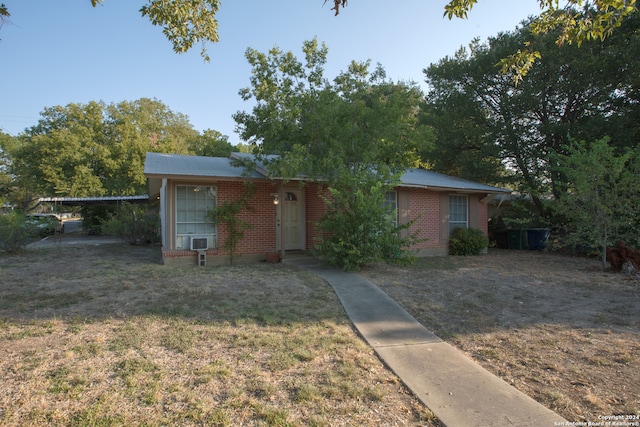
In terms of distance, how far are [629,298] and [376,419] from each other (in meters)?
6.23

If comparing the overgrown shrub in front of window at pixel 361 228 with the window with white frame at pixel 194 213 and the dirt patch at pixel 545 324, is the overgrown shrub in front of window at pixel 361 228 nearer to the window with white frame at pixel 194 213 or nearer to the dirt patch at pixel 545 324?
the dirt patch at pixel 545 324

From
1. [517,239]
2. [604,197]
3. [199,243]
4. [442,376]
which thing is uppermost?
[604,197]

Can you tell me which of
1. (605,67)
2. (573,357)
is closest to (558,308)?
(573,357)

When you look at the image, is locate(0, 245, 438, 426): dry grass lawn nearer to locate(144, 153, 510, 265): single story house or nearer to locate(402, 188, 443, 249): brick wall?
locate(144, 153, 510, 265): single story house

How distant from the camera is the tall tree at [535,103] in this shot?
13.0m

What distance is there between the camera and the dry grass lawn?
274 cm

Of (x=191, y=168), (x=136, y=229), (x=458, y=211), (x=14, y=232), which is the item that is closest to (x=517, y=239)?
(x=458, y=211)

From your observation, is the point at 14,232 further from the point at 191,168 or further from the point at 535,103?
the point at 535,103

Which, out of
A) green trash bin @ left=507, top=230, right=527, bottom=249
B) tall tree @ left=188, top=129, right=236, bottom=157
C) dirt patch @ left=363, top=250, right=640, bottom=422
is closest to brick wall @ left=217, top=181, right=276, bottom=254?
dirt patch @ left=363, top=250, right=640, bottom=422

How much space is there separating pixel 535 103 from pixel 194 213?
526 inches

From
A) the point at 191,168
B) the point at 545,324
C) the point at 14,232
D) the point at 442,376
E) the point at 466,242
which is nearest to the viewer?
the point at 442,376

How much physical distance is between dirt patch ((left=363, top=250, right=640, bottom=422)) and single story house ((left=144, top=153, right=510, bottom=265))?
233 centimetres

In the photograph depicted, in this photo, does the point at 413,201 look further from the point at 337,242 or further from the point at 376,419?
the point at 376,419

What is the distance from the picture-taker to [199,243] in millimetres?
9664
